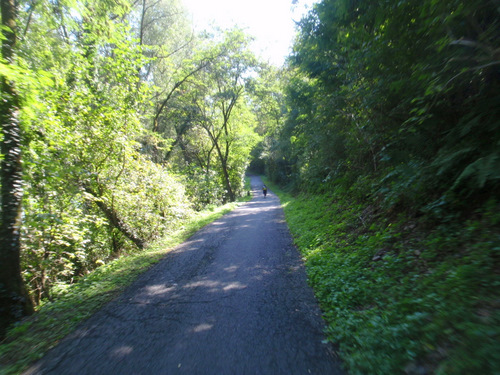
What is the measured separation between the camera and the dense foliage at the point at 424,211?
7.38 feet

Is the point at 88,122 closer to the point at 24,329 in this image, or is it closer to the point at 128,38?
the point at 128,38

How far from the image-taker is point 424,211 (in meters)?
4.02

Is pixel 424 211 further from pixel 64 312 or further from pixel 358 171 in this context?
pixel 64 312

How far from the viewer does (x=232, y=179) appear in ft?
95.9

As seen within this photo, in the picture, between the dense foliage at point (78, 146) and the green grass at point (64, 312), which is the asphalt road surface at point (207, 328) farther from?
the dense foliage at point (78, 146)

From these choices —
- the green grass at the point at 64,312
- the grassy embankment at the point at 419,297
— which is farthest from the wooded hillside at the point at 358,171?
the green grass at the point at 64,312

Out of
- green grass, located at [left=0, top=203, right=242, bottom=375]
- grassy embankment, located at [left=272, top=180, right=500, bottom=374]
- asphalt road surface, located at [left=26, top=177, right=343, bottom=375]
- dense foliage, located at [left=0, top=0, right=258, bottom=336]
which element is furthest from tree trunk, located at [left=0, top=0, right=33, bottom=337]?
grassy embankment, located at [left=272, top=180, right=500, bottom=374]

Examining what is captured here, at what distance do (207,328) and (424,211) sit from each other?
155 inches

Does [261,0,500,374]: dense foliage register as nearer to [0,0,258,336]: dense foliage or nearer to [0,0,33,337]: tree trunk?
[0,0,33,337]: tree trunk

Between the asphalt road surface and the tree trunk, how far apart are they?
1.41 m

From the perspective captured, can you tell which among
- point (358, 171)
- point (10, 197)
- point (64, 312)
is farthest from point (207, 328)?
point (358, 171)

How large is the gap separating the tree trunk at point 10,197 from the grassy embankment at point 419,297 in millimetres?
4926

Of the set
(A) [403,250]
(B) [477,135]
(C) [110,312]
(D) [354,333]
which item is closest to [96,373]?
(C) [110,312]

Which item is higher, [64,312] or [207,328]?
[64,312]
